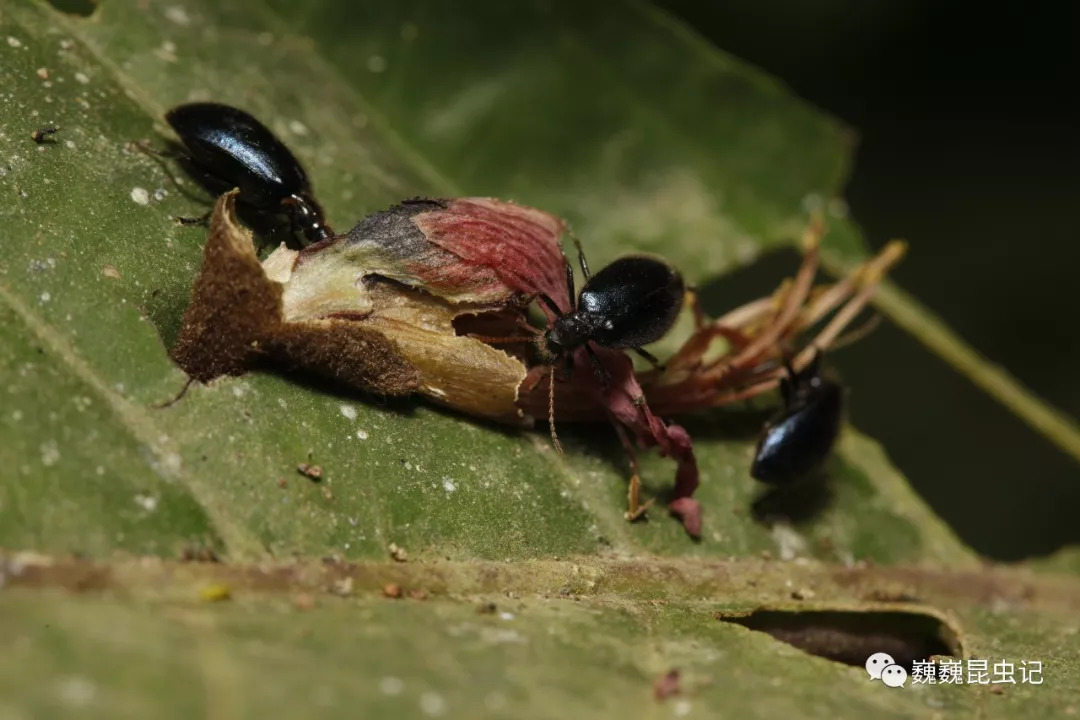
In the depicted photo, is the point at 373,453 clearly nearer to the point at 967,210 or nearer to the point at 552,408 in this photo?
the point at 552,408

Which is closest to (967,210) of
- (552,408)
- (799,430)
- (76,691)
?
(799,430)

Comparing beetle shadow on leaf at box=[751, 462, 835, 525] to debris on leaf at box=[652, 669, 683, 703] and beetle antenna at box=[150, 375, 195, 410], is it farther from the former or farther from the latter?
beetle antenna at box=[150, 375, 195, 410]

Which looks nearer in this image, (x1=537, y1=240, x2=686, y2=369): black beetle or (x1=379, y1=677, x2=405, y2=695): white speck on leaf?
(x1=379, y1=677, x2=405, y2=695): white speck on leaf

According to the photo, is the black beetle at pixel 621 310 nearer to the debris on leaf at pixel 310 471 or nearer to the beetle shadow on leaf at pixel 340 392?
the beetle shadow on leaf at pixel 340 392

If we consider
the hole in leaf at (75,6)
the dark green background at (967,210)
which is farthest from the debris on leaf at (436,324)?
the dark green background at (967,210)

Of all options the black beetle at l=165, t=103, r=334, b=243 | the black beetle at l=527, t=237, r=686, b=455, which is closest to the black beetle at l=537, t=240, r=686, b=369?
the black beetle at l=527, t=237, r=686, b=455

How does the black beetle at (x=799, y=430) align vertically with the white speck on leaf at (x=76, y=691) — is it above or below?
above
